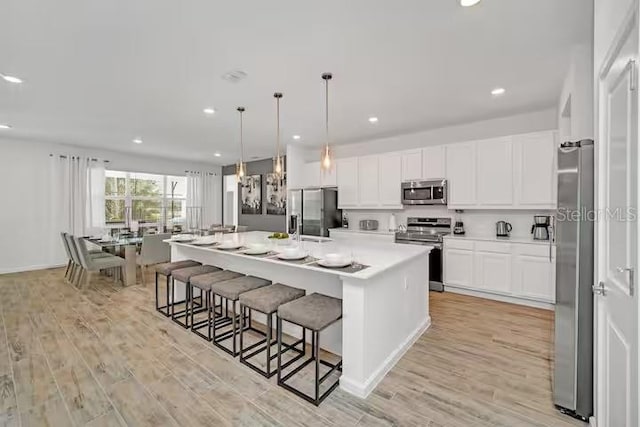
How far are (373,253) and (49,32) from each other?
315 cm

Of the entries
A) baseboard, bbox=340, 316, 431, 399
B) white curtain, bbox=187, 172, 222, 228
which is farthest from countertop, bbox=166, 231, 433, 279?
white curtain, bbox=187, 172, 222, 228

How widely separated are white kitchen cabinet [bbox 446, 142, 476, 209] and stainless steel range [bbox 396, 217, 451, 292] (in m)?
0.45

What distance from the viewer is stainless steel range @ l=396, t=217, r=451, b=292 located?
14.5ft

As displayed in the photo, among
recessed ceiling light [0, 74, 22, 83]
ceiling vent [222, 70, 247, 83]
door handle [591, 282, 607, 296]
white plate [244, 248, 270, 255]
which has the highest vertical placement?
ceiling vent [222, 70, 247, 83]

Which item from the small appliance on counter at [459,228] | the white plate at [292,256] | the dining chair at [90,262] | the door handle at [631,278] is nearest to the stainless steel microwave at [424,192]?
the small appliance on counter at [459,228]

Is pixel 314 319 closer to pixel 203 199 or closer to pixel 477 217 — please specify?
pixel 477 217

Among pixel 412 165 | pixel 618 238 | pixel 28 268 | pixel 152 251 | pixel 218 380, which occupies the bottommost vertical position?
pixel 218 380

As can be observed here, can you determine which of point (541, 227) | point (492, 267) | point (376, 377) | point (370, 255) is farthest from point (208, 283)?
point (541, 227)

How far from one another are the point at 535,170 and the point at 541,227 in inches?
30.5

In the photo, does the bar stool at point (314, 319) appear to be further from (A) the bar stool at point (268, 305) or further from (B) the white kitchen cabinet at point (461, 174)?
(B) the white kitchen cabinet at point (461, 174)

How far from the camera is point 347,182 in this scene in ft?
18.8

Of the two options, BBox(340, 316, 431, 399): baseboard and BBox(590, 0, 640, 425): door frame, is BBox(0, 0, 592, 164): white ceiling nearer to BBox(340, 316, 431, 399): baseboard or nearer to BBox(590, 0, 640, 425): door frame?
BBox(590, 0, 640, 425): door frame

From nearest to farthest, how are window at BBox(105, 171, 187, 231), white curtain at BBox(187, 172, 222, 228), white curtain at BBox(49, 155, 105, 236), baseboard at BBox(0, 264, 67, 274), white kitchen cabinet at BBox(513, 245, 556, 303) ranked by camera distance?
white kitchen cabinet at BBox(513, 245, 556, 303), baseboard at BBox(0, 264, 67, 274), white curtain at BBox(49, 155, 105, 236), window at BBox(105, 171, 187, 231), white curtain at BBox(187, 172, 222, 228)

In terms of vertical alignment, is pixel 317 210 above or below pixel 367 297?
above
